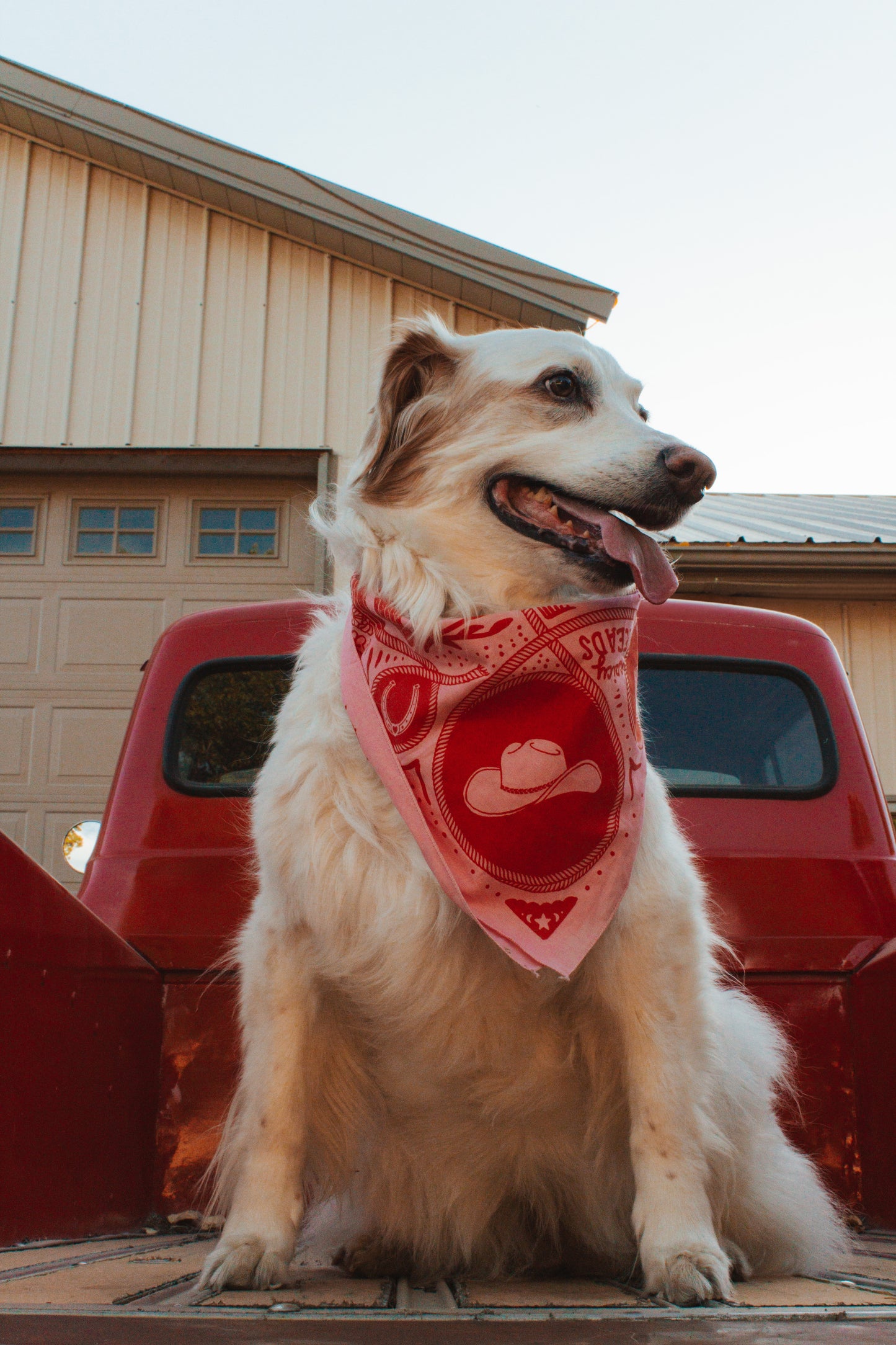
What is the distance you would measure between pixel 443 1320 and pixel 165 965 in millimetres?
1328

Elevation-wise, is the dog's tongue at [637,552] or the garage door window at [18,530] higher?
the garage door window at [18,530]

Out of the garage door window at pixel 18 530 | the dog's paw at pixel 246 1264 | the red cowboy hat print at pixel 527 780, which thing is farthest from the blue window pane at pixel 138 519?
the dog's paw at pixel 246 1264

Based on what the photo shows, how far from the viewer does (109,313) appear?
9266 mm

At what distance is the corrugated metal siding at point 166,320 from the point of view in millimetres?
8969

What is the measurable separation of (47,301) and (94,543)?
2.08m

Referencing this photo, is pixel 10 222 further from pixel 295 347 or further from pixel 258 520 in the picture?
pixel 258 520

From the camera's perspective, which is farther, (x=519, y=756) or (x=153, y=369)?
(x=153, y=369)

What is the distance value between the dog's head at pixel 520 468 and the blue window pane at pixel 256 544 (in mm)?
6367

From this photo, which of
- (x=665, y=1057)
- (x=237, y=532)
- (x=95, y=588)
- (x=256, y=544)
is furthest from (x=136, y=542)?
(x=665, y=1057)

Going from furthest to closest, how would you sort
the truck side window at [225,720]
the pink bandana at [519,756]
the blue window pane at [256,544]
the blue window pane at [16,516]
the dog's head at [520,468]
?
the blue window pane at [16,516] < the blue window pane at [256,544] < the truck side window at [225,720] < the dog's head at [520,468] < the pink bandana at [519,756]

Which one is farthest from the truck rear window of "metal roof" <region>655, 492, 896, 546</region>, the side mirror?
"metal roof" <region>655, 492, 896, 546</region>

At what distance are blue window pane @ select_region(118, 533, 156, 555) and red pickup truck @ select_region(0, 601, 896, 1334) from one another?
19.5 ft

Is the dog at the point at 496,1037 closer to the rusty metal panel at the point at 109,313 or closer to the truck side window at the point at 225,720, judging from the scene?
the truck side window at the point at 225,720

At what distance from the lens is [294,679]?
8.07 feet
